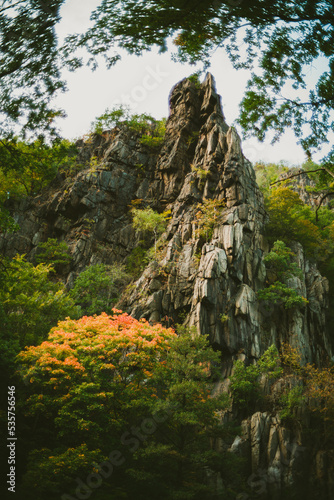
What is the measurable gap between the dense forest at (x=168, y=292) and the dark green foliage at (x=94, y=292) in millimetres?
154

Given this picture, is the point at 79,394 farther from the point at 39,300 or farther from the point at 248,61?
the point at 248,61

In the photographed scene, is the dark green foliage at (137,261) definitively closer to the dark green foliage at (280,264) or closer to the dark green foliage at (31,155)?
the dark green foliage at (280,264)

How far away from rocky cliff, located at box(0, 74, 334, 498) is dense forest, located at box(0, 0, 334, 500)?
0.11m

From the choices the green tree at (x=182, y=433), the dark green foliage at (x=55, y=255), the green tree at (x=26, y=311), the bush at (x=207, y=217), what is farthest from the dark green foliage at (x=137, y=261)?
the green tree at (x=182, y=433)

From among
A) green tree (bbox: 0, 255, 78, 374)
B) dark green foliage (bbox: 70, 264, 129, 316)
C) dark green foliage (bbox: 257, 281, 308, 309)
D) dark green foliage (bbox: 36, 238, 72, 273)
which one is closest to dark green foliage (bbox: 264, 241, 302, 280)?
dark green foliage (bbox: 257, 281, 308, 309)

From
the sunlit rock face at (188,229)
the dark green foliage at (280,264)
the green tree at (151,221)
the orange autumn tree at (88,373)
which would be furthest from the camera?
the green tree at (151,221)

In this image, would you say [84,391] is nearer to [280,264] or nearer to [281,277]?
[281,277]

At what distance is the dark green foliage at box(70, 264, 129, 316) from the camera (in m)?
20.2

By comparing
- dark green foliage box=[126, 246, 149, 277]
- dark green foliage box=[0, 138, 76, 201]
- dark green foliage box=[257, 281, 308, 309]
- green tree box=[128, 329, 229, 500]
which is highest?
dark green foliage box=[126, 246, 149, 277]

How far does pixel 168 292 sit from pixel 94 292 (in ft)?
16.9

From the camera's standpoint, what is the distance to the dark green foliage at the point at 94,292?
20188 mm

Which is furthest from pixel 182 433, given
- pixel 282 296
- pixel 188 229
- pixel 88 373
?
pixel 188 229

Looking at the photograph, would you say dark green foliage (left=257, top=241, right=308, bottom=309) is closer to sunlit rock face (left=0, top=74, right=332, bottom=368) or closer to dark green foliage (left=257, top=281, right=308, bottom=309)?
dark green foliage (left=257, top=281, right=308, bottom=309)

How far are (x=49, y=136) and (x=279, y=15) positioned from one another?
306cm
